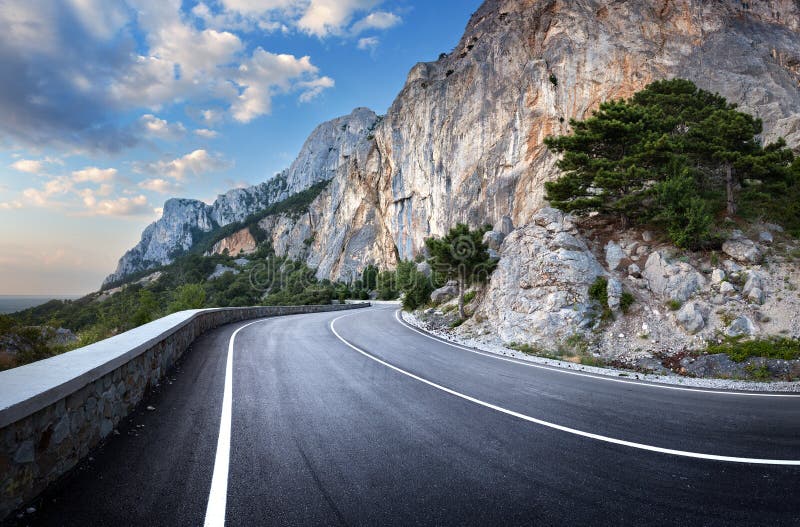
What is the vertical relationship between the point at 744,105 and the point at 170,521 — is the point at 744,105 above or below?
above

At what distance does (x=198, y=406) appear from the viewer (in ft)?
16.5

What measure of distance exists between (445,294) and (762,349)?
56.6 feet

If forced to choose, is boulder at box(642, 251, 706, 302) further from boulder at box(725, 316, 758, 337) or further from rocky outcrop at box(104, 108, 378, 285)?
rocky outcrop at box(104, 108, 378, 285)

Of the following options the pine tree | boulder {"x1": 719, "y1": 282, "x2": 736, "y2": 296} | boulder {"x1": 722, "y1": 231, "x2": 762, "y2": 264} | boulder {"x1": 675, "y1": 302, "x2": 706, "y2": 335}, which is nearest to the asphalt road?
boulder {"x1": 675, "y1": 302, "x2": 706, "y2": 335}

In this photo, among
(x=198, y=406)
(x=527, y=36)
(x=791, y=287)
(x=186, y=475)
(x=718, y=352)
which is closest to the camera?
(x=186, y=475)

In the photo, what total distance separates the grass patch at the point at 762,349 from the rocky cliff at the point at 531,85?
27.4 feet

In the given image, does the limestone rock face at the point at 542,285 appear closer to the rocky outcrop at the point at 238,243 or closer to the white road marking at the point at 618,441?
the white road marking at the point at 618,441

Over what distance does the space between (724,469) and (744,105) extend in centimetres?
3400

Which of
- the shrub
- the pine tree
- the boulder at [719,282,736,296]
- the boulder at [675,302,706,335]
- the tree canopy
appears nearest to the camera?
the boulder at [675,302,706,335]

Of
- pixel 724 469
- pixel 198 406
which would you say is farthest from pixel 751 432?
pixel 198 406

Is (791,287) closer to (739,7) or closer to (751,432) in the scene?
(751,432)

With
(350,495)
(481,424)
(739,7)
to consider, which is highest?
(739,7)

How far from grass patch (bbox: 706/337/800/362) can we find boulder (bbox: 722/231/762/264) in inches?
150

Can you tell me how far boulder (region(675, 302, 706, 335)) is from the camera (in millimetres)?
10688
